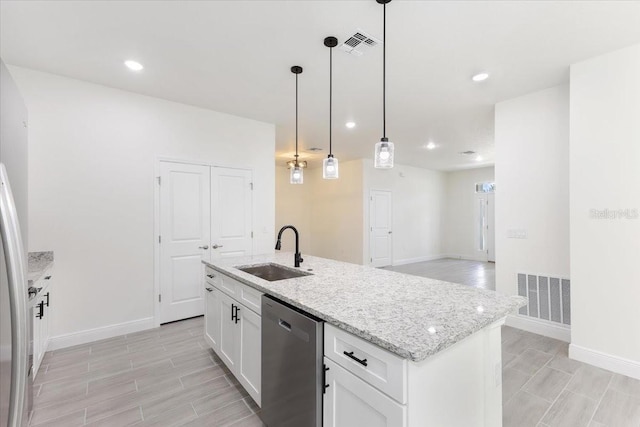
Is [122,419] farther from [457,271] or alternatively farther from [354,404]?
[457,271]

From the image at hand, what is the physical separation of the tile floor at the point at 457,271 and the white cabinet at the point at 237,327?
4.73 meters

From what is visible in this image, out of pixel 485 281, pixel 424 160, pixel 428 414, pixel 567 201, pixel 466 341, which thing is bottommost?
pixel 485 281

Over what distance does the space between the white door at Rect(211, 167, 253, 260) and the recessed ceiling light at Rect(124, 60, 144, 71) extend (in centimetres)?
146

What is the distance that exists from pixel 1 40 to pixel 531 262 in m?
5.72

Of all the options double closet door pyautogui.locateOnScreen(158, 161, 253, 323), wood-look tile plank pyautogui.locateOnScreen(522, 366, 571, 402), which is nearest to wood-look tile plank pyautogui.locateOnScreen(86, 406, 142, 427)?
double closet door pyautogui.locateOnScreen(158, 161, 253, 323)

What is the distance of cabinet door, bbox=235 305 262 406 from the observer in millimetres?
1918

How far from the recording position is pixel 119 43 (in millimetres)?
2465

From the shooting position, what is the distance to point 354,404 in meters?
1.21

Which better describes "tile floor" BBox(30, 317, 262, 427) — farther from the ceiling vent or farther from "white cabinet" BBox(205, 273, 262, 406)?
the ceiling vent

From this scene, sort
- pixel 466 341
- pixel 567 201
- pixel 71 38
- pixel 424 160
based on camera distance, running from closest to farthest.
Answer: pixel 466 341
pixel 71 38
pixel 567 201
pixel 424 160

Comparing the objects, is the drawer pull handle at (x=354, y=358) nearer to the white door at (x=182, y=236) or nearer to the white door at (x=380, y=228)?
the white door at (x=182, y=236)

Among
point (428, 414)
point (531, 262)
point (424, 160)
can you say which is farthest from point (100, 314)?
point (424, 160)

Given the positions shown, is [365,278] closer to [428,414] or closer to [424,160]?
[428,414]

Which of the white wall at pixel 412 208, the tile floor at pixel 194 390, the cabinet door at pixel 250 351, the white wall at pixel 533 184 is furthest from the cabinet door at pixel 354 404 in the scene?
the white wall at pixel 412 208
